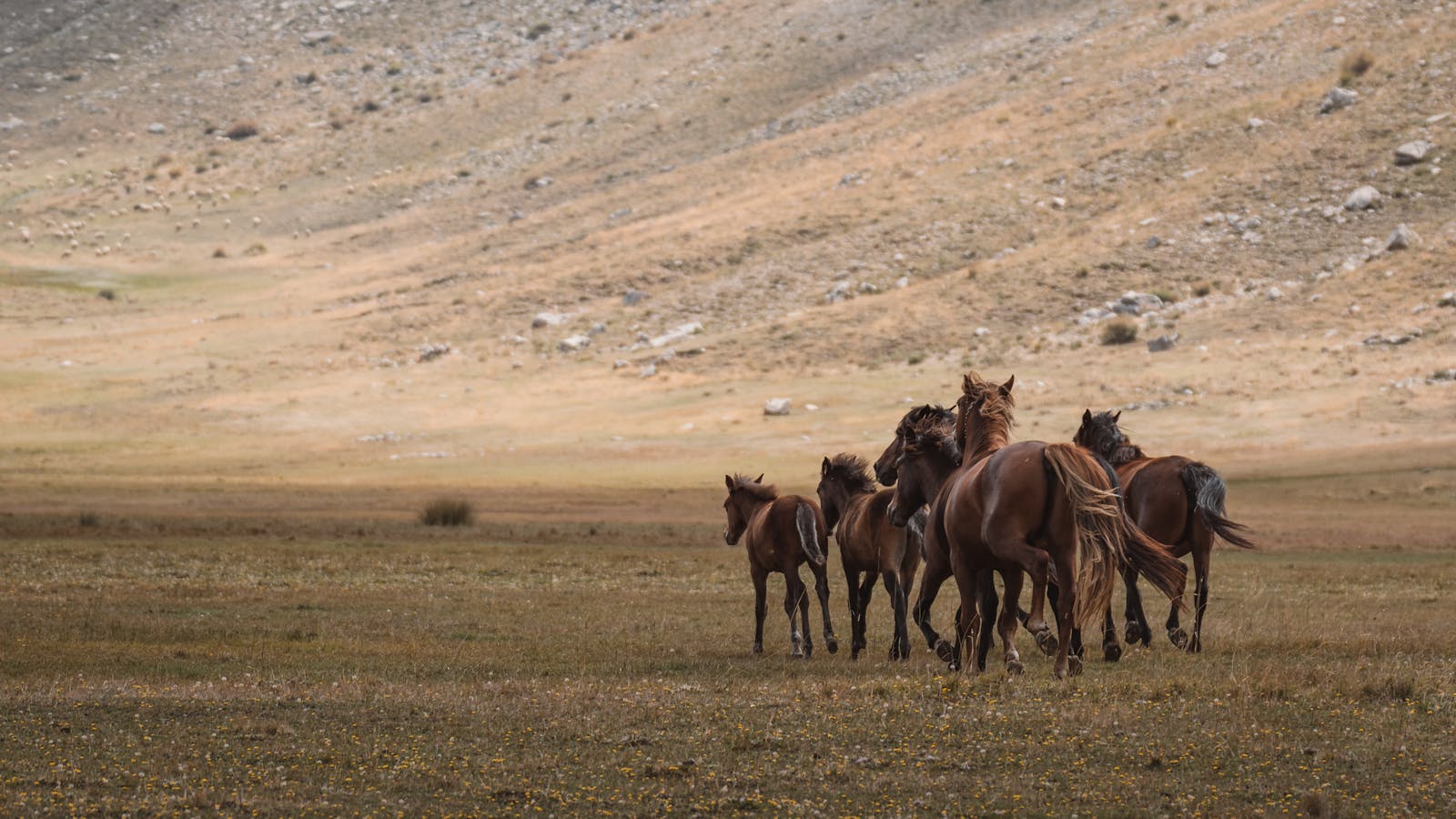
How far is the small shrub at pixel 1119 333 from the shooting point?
7581 cm

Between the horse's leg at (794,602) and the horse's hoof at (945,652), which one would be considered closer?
the horse's hoof at (945,652)

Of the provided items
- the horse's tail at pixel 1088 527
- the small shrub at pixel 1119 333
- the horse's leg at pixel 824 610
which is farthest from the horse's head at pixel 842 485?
the small shrub at pixel 1119 333

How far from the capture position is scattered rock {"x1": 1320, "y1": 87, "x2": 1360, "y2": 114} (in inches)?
3511

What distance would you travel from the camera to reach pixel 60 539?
3431 centimetres

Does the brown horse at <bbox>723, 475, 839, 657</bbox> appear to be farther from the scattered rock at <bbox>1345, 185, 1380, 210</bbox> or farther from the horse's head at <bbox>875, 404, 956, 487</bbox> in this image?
the scattered rock at <bbox>1345, 185, 1380, 210</bbox>

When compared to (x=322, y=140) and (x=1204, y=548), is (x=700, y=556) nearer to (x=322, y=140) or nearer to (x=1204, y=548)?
(x=1204, y=548)

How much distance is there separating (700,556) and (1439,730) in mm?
23401

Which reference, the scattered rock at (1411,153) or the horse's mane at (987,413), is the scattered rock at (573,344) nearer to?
the scattered rock at (1411,153)

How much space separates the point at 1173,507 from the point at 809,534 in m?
4.10

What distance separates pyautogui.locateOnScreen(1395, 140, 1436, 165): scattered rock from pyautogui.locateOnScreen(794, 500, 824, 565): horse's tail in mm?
75958

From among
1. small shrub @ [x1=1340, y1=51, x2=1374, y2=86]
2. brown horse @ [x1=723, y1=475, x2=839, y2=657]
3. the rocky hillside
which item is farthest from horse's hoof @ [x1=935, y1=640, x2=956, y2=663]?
small shrub @ [x1=1340, y1=51, x2=1374, y2=86]

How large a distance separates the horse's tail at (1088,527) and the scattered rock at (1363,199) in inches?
2977

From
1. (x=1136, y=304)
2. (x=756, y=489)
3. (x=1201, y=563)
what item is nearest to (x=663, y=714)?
(x=756, y=489)

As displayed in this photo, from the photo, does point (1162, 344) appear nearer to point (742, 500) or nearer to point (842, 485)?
point (742, 500)
